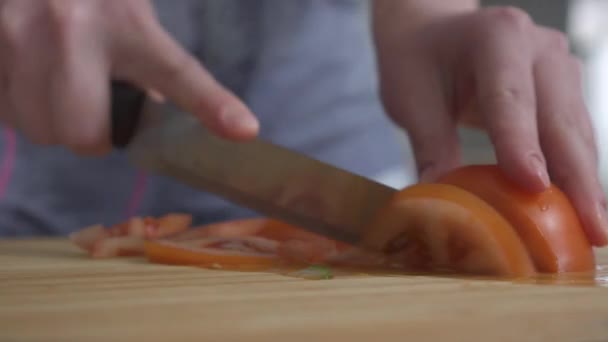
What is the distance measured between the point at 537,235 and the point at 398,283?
0.63 feet

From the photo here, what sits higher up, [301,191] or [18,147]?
[18,147]

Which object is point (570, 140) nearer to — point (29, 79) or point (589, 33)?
point (29, 79)

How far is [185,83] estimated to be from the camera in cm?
111

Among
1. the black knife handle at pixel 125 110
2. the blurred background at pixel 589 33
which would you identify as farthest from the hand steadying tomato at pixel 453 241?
the blurred background at pixel 589 33

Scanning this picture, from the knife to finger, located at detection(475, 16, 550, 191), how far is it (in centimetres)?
16

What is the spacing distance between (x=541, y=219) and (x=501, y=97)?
0.23 m

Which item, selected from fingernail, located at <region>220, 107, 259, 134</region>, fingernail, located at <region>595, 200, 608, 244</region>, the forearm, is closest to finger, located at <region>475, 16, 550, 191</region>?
fingernail, located at <region>595, 200, 608, 244</region>

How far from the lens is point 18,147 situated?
1.73 metres

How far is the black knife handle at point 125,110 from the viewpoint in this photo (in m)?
1.21

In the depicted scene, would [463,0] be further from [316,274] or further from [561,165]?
[316,274]

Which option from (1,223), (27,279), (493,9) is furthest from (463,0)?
(1,223)

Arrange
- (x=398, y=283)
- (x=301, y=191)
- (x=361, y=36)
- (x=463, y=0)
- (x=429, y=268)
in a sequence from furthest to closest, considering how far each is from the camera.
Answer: (x=361, y=36), (x=463, y=0), (x=301, y=191), (x=429, y=268), (x=398, y=283)

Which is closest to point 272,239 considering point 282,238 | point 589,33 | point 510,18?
point 282,238

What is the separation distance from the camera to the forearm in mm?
1395
